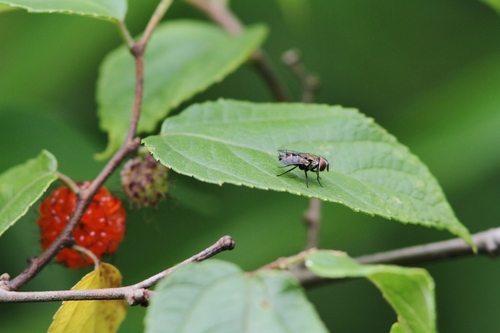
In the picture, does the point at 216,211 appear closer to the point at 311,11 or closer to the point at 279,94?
the point at 279,94

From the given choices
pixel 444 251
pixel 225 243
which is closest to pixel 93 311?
pixel 225 243

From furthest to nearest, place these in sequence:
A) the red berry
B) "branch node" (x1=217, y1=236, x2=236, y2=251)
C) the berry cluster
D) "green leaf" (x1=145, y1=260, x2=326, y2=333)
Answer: the berry cluster
the red berry
"branch node" (x1=217, y1=236, x2=236, y2=251)
"green leaf" (x1=145, y1=260, x2=326, y2=333)

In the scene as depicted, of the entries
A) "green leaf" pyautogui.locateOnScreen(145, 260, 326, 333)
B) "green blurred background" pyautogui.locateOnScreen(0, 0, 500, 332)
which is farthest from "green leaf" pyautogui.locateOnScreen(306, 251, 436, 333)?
"green blurred background" pyautogui.locateOnScreen(0, 0, 500, 332)

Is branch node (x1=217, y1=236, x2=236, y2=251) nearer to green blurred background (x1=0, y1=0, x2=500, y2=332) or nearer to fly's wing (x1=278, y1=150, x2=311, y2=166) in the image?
fly's wing (x1=278, y1=150, x2=311, y2=166)

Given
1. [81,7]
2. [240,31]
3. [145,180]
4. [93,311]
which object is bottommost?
[93,311]

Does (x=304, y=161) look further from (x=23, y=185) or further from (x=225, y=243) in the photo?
(x=23, y=185)

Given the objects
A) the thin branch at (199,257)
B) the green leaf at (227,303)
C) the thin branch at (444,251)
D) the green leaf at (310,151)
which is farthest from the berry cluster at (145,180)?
the green leaf at (227,303)

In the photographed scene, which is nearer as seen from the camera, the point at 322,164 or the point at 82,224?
the point at 322,164
